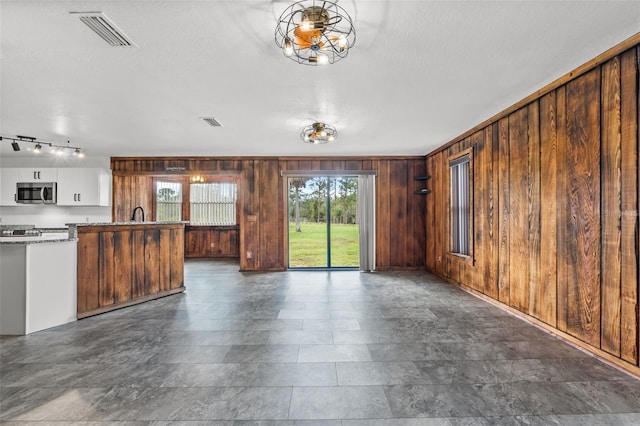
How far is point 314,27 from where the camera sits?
185 centimetres

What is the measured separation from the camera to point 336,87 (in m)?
2.98

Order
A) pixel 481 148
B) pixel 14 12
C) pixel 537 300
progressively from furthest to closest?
pixel 481 148
pixel 537 300
pixel 14 12

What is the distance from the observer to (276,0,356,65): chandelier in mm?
1834

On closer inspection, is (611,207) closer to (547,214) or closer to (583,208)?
(583,208)

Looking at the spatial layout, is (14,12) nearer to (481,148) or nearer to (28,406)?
(28,406)

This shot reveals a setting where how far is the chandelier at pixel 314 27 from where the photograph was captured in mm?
1834

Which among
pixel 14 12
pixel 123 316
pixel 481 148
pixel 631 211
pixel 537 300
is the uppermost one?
pixel 14 12

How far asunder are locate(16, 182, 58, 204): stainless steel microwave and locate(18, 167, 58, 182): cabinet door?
86 mm

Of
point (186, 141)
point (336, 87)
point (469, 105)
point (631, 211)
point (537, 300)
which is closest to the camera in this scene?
point (631, 211)

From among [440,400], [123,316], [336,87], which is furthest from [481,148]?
[123,316]

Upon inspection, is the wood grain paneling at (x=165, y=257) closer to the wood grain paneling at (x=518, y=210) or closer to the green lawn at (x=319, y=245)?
the green lawn at (x=319, y=245)

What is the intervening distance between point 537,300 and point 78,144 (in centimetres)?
746

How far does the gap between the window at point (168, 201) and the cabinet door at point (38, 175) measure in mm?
2393

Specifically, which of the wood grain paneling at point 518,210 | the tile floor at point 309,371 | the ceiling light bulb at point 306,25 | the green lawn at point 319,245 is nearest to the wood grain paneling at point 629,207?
the tile floor at point 309,371
